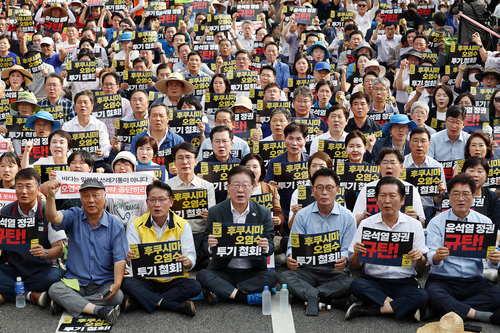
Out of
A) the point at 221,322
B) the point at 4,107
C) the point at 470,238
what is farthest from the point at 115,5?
the point at 470,238

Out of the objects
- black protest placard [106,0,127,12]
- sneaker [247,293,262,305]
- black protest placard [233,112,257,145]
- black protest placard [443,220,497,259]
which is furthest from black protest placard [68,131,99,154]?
black protest placard [106,0,127,12]

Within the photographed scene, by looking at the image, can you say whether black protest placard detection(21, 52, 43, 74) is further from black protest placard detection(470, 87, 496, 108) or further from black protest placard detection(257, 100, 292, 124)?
black protest placard detection(470, 87, 496, 108)

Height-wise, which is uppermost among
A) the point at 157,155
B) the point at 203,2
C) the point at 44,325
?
the point at 203,2

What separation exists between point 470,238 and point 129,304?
3.71m

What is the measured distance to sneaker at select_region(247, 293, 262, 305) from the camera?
6594 millimetres

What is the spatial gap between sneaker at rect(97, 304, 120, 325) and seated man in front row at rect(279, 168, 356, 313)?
6.16ft

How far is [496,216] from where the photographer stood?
7.17 m

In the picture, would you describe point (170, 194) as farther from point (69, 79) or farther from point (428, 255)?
point (69, 79)

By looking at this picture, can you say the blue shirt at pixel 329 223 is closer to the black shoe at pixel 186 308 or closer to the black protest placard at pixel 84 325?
the black shoe at pixel 186 308

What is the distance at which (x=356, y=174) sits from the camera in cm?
785

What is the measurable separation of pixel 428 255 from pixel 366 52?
8002mm

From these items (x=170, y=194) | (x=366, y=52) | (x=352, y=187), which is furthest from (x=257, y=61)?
(x=170, y=194)

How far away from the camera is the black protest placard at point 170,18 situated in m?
15.7

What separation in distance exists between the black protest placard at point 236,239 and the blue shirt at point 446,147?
386 centimetres
